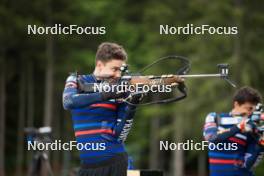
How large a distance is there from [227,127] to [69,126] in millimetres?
33809

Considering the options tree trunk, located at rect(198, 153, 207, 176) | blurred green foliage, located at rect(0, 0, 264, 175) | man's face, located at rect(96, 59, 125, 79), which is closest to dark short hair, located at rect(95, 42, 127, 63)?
man's face, located at rect(96, 59, 125, 79)

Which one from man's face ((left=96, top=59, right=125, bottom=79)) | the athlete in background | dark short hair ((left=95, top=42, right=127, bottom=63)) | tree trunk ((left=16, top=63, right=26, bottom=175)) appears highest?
tree trunk ((left=16, top=63, right=26, bottom=175))

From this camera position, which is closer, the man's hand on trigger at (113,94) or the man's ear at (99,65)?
the man's hand on trigger at (113,94)

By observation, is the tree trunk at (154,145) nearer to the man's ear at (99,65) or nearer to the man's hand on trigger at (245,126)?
the man's hand on trigger at (245,126)

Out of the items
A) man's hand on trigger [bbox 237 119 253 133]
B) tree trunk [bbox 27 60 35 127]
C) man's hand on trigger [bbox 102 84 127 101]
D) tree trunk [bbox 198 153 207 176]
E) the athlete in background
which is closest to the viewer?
man's hand on trigger [bbox 102 84 127 101]

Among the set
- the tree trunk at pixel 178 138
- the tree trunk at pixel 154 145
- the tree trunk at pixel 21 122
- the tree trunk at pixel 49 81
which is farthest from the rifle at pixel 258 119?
the tree trunk at pixel 154 145

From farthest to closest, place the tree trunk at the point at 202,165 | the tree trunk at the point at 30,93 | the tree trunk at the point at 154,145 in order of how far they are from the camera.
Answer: the tree trunk at the point at 202,165 < the tree trunk at the point at 154,145 < the tree trunk at the point at 30,93

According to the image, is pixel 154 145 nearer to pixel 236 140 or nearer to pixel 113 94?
pixel 236 140

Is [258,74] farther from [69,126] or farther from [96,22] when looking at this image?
[69,126]

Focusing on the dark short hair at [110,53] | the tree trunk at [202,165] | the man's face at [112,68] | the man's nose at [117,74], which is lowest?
the man's nose at [117,74]

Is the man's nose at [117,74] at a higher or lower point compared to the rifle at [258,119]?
higher

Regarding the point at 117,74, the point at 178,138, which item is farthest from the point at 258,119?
the point at 178,138

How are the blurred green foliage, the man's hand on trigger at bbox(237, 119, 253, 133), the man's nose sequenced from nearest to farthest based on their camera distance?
the man's nose
the man's hand on trigger at bbox(237, 119, 253, 133)
the blurred green foliage

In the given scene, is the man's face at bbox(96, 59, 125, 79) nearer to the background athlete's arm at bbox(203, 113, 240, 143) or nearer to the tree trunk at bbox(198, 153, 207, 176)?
the background athlete's arm at bbox(203, 113, 240, 143)
